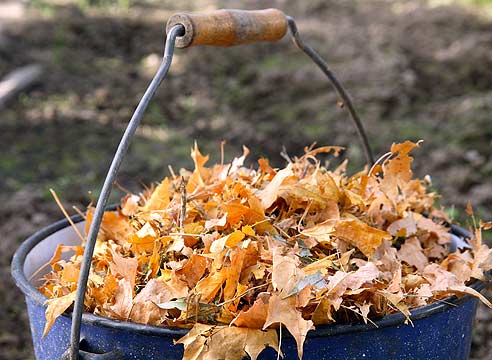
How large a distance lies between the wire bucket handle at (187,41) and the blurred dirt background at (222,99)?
1.50 metres

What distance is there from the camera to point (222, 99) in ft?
14.9

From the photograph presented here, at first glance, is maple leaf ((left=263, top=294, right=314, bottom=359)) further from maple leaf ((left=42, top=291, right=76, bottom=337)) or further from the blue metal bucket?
maple leaf ((left=42, top=291, right=76, bottom=337))

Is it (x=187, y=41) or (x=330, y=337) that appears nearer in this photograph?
(x=330, y=337)

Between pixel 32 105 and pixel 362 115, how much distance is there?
205 centimetres

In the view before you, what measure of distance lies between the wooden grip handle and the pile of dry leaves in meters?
0.25

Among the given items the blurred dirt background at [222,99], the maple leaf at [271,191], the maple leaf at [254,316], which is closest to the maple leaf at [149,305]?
the maple leaf at [254,316]

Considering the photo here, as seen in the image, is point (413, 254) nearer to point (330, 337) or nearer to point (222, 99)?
point (330, 337)

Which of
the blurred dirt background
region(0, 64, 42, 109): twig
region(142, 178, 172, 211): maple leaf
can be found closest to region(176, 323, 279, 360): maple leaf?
region(142, 178, 172, 211): maple leaf

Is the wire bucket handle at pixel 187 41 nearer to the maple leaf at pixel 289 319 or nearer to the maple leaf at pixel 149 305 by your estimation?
the maple leaf at pixel 149 305

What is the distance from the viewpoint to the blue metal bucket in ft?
3.36

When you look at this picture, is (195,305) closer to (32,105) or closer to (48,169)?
(48,169)

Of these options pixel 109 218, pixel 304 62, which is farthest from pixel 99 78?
pixel 109 218

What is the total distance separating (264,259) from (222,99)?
349 cm

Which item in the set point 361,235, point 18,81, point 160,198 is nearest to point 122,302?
point 160,198
